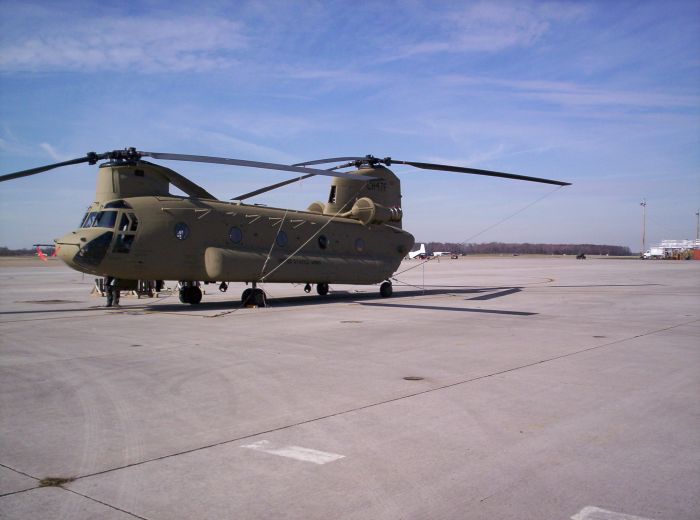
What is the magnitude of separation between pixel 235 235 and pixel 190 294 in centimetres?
261

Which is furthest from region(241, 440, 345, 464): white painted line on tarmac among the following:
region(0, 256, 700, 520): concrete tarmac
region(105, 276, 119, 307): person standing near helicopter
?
region(105, 276, 119, 307): person standing near helicopter

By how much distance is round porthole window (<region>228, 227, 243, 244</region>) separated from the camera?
18.9 m

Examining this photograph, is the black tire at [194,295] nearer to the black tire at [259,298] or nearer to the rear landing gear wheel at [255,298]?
the rear landing gear wheel at [255,298]

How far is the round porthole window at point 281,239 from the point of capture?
20.2 m

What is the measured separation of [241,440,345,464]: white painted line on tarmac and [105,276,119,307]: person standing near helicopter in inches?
531

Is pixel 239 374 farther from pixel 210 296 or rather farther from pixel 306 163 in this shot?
pixel 210 296

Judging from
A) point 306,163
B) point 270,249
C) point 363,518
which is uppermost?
point 306,163

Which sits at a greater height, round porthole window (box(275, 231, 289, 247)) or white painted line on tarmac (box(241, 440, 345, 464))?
round porthole window (box(275, 231, 289, 247))

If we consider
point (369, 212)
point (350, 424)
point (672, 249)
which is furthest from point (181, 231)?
point (672, 249)

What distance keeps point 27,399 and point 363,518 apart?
4901mm

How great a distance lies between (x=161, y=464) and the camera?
199 inches

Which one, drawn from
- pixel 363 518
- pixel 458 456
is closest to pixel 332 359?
pixel 458 456

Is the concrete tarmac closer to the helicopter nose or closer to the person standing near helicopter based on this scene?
the helicopter nose

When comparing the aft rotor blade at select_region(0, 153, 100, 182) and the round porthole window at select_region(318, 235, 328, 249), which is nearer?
the aft rotor blade at select_region(0, 153, 100, 182)
